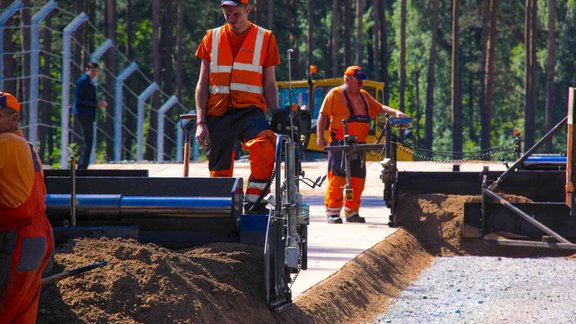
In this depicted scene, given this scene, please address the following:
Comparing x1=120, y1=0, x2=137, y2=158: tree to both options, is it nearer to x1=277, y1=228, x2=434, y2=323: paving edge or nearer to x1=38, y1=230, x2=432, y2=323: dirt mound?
x1=277, y1=228, x2=434, y2=323: paving edge

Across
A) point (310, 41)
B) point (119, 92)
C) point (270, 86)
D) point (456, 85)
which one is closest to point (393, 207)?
point (270, 86)

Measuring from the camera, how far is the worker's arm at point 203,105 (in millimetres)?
9102

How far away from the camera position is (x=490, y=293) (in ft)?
37.0

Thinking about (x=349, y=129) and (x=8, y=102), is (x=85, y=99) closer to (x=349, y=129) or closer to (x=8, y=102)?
(x=349, y=129)

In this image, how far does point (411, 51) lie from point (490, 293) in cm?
6392

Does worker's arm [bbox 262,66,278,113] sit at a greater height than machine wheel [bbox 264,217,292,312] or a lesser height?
greater

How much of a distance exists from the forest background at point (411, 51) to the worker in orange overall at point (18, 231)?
40.2 m

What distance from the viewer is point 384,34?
65375mm

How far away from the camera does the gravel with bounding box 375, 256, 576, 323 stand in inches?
390

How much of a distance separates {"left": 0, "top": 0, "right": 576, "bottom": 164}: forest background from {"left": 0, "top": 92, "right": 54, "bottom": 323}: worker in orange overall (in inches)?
1581

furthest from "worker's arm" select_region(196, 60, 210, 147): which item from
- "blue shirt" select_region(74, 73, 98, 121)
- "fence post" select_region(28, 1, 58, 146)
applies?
"fence post" select_region(28, 1, 58, 146)

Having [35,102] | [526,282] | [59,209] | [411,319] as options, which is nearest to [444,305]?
[411,319]

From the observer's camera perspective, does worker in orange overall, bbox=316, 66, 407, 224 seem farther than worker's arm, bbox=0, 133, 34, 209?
Yes

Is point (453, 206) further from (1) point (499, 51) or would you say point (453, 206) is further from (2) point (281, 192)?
(1) point (499, 51)
